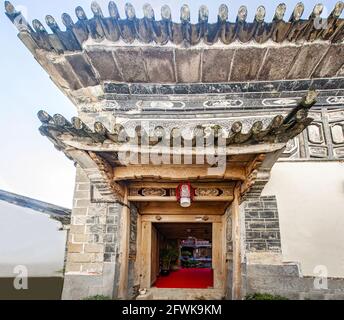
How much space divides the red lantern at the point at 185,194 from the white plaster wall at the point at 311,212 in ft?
4.16

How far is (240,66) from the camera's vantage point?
178 inches

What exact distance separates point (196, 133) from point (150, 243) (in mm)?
3437

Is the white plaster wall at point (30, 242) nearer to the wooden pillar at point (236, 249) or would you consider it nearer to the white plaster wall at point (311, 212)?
the wooden pillar at point (236, 249)

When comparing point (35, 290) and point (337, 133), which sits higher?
point (337, 133)

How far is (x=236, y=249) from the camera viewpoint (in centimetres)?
427

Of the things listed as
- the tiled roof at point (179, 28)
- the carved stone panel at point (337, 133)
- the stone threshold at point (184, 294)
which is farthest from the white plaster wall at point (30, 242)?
the carved stone panel at point (337, 133)

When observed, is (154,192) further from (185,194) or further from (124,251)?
(124,251)

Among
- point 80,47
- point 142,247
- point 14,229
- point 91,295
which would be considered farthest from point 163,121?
Answer: point 14,229

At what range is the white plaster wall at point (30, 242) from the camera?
7.23 m

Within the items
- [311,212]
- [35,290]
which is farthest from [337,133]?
[35,290]

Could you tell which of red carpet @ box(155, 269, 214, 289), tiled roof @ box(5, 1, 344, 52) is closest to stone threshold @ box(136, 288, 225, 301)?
red carpet @ box(155, 269, 214, 289)

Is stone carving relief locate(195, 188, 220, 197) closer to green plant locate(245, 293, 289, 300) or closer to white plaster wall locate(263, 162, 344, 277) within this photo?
white plaster wall locate(263, 162, 344, 277)

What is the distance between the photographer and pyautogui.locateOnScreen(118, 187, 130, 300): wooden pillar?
4180 millimetres

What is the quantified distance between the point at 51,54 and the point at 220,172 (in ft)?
11.4
